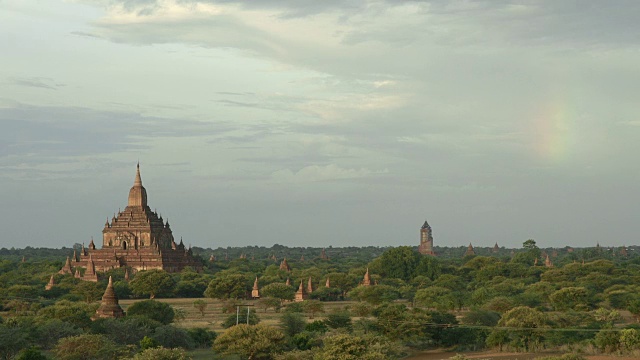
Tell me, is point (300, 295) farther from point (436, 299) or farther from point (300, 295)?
point (436, 299)

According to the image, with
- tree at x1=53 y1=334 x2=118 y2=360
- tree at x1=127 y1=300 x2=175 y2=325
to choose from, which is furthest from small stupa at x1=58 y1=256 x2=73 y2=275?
tree at x1=53 y1=334 x2=118 y2=360

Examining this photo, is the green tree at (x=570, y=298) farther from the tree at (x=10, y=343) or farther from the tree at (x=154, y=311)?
the tree at (x=10, y=343)

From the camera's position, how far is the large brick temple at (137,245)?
387 feet

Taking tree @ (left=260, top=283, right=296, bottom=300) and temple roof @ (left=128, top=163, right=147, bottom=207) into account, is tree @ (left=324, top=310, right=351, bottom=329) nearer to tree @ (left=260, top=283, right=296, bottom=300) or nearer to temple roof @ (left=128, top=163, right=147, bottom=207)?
tree @ (left=260, top=283, right=296, bottom=300)

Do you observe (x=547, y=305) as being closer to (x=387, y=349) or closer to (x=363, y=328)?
(x=363, y=328)

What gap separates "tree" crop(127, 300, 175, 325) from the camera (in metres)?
62.7

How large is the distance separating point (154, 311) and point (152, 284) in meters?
34.3

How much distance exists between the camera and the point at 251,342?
47.6 meters

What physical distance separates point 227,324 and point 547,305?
106 feet

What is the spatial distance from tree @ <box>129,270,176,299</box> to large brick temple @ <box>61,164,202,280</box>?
18.5 meters

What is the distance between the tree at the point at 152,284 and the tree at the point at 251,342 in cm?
4916

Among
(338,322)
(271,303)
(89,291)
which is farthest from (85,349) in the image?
(89,291)

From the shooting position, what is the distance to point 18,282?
102250 mm

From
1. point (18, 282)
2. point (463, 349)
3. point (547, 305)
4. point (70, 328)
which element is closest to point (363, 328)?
point (463, 349)
